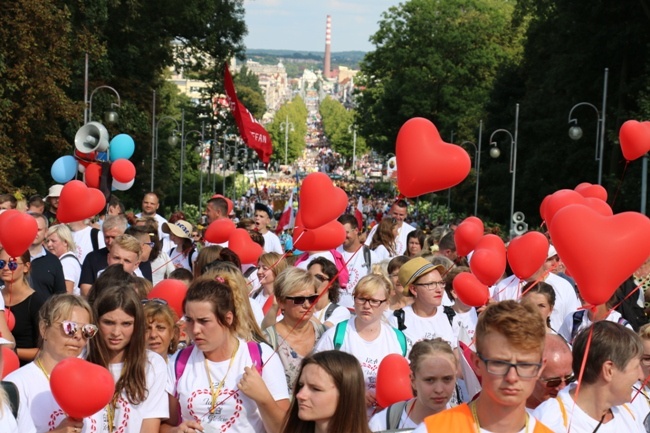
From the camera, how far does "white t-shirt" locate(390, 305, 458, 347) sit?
7465mm

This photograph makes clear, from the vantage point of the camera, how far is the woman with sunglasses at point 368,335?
21.7 ft

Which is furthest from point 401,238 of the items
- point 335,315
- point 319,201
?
point 319,201

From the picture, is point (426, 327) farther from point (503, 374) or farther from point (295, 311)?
point (503, 374)

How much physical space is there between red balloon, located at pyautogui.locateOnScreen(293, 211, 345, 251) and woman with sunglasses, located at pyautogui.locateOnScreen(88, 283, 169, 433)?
3.39 metres

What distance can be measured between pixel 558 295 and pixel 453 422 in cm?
542

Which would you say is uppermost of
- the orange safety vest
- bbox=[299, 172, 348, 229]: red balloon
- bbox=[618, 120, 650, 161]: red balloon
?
bbox=[618, 120, 650, 161]: red balloon

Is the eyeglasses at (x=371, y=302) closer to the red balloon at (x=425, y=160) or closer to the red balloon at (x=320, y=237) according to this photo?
the red balloon at (x=425, y=160)

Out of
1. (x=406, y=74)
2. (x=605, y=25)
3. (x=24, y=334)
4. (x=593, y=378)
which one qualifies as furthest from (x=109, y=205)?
(x=406, y=74)

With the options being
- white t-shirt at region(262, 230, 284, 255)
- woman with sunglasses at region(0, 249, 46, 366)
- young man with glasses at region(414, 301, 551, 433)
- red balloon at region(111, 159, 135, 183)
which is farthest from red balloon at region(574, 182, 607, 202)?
young man with glasses at region(414, 301, 551, 433)

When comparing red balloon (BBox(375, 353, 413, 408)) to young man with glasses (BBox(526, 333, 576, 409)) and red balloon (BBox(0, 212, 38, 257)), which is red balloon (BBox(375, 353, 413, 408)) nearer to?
young man with glasses (BBox(526, 333, 576, 409))

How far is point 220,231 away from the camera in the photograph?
10.9m

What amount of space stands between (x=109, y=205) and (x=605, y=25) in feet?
90.3

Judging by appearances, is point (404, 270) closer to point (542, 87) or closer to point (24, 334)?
point (24, 334)

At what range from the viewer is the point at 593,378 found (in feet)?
15.7
